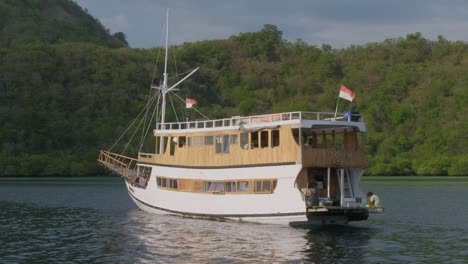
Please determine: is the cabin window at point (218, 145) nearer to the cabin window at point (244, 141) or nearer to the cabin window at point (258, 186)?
the cabin window at point (244, 141)

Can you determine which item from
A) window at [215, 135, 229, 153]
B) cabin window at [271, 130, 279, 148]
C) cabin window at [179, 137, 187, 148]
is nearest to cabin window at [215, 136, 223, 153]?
window at [215, 135, 229, 153]

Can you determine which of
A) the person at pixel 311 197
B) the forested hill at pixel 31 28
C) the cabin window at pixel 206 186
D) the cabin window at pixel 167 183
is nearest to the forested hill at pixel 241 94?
the forested hill at pixel 31 28

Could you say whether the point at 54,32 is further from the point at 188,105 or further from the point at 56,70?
the point at 188,105

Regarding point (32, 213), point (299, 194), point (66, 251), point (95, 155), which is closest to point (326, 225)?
point (299, 194)

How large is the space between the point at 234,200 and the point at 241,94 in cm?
11301

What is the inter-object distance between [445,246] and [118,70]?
354 feet

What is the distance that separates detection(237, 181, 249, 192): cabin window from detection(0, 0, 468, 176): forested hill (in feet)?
235

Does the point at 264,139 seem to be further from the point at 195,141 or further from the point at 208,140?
the point at 195,141

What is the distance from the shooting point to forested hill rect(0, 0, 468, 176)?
334 ft

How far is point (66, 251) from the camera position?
2592 centimetres

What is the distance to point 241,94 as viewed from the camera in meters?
145

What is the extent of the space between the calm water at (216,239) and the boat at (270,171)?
2.97ft

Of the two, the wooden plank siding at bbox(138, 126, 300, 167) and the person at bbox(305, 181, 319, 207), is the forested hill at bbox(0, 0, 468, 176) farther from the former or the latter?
the person at bbox(305, 181, 319, 207)

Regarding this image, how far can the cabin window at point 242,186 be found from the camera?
106 ft
